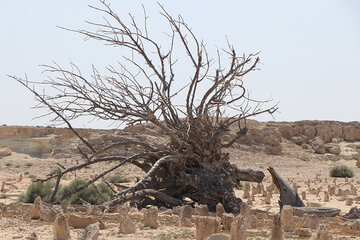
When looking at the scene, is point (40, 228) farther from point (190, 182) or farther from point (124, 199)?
point (190, 182)

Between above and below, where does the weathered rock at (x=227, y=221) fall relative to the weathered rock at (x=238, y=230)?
below

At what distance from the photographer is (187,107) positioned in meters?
8.36

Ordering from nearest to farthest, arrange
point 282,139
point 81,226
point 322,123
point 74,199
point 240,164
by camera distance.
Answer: point 81,226, point 74,199, point 240,164, point 282,139, point 322,123

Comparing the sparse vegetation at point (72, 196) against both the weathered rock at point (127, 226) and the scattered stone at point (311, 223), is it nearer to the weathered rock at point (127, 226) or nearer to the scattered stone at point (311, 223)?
the weathered rock at point (127, 226)

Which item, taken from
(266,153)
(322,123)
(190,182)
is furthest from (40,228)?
(322,123)

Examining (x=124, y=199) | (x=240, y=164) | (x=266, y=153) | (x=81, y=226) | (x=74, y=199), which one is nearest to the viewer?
(x=81, y=226)

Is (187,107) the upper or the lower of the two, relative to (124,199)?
upper

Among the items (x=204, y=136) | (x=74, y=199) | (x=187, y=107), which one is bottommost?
(x=74, y=199)

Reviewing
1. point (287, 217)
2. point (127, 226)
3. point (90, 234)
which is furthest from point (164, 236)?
point (287, 217)

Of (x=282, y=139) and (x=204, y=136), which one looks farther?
(x=282, y=139)

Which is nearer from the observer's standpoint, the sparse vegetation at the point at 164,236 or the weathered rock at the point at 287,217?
the sparse vegetation at the point at 164,236

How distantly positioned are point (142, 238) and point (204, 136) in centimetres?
390

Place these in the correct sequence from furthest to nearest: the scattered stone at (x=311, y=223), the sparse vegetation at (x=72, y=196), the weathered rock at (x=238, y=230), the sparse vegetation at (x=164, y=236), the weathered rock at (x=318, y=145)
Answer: the weathered rock at (x=318, y=145)
the sparse vegetation at (x=72, y=196)
the scattered stone at (x=311, y=223)
the sparse vegetation at (x=164, y=236)
the weathered rock at (x=238, y=230)

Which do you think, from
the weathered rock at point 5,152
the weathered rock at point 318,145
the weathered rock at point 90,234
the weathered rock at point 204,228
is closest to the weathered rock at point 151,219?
the weathered rock at point 204,228
